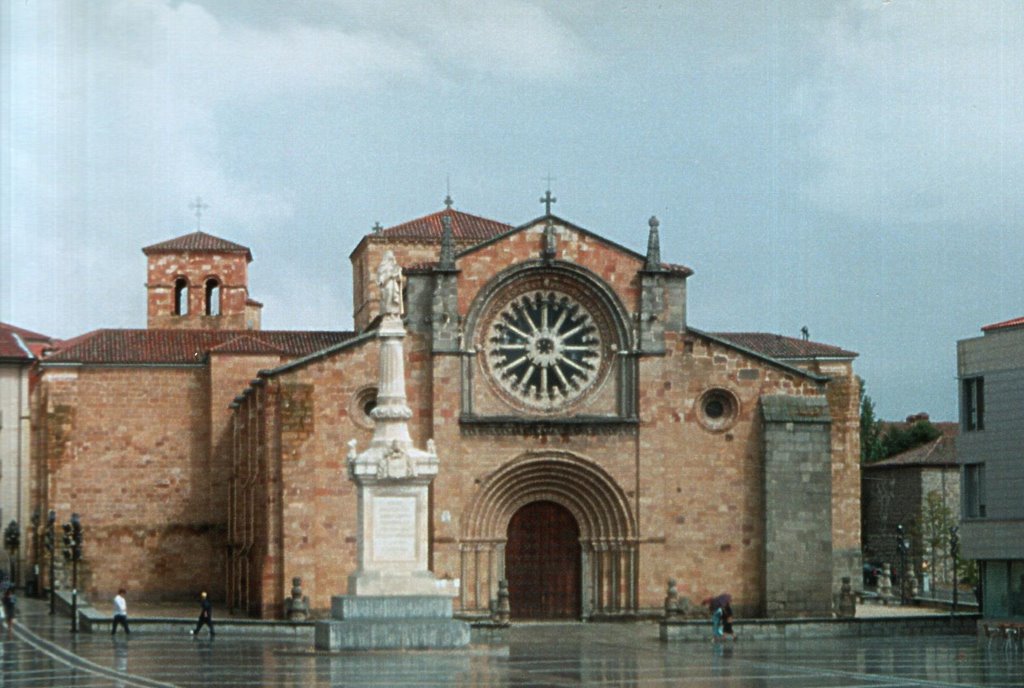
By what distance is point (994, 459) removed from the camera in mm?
50375

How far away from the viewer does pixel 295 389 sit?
2117 inches

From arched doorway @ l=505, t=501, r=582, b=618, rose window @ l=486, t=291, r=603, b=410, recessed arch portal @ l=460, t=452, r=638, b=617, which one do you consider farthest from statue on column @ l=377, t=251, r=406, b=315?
arched doorway @ l=505, t=501, r=582, b=618

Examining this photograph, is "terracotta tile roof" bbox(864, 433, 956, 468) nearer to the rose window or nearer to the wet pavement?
the rose window

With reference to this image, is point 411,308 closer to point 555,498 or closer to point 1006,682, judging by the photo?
point 555,498

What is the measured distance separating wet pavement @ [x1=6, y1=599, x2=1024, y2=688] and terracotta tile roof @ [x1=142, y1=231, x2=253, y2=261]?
29676 millimetres

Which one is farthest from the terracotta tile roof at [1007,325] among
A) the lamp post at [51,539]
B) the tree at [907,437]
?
the tree at [907,437]

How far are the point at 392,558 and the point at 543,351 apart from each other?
53.0 ft

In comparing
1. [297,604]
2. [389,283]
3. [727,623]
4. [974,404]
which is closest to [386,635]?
[389,283]

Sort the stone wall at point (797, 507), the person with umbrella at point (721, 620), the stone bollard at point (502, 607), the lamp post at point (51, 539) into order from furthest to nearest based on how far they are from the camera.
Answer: the lamp post at point (51, 539), the stone wall at point (797, 507), the stone bollard at point (502, 607), the person with umbrella at point (721, 620)

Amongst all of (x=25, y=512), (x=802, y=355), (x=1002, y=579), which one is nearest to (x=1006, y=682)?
(x=1002, y=579)

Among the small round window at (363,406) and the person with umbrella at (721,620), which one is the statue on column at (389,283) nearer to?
the person with umbrella at (721,620)

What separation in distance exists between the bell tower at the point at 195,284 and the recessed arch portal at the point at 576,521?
2478cm

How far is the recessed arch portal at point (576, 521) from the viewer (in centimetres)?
5453

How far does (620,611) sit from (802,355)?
14.8 metres
